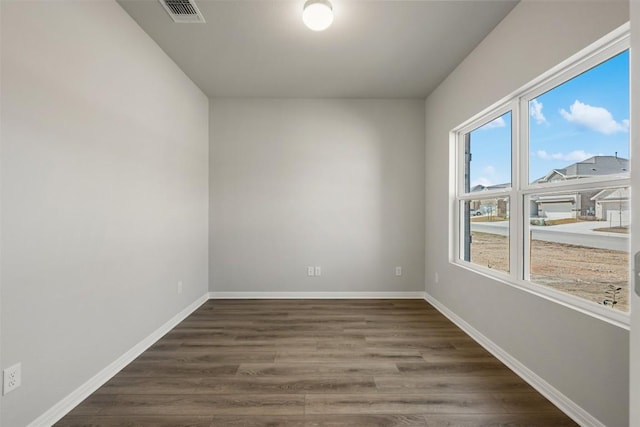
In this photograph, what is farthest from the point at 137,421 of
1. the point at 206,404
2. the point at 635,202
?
the point at 635,202

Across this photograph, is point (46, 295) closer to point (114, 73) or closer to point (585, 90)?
point (114, 73)

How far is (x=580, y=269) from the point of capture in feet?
6.13

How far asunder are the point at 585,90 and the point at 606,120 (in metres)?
0.25

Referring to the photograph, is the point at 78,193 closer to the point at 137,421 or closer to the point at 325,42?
the point at 137,421

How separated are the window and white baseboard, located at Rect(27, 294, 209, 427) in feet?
10.2

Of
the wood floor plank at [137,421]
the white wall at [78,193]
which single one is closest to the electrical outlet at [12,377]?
the white wall at [78,193]

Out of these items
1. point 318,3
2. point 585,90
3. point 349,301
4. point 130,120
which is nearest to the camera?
point 585,90

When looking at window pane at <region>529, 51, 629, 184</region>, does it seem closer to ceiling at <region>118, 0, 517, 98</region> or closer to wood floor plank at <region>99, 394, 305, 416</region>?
ceiling at <region>118, 0, 517, 98</region>

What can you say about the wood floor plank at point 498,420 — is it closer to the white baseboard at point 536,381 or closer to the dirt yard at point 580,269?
the white baseboard at point 536,381

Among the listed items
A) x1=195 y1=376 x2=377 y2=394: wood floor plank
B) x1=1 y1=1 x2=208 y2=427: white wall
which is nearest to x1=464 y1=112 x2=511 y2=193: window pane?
x1=195 y1=376 x2=377 y2=394: wood floor plank

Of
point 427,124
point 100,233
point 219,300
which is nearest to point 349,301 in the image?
point 219,300

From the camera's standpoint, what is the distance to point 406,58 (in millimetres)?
3031

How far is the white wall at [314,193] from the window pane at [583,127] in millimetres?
1935

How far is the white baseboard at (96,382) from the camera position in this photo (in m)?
1.73
